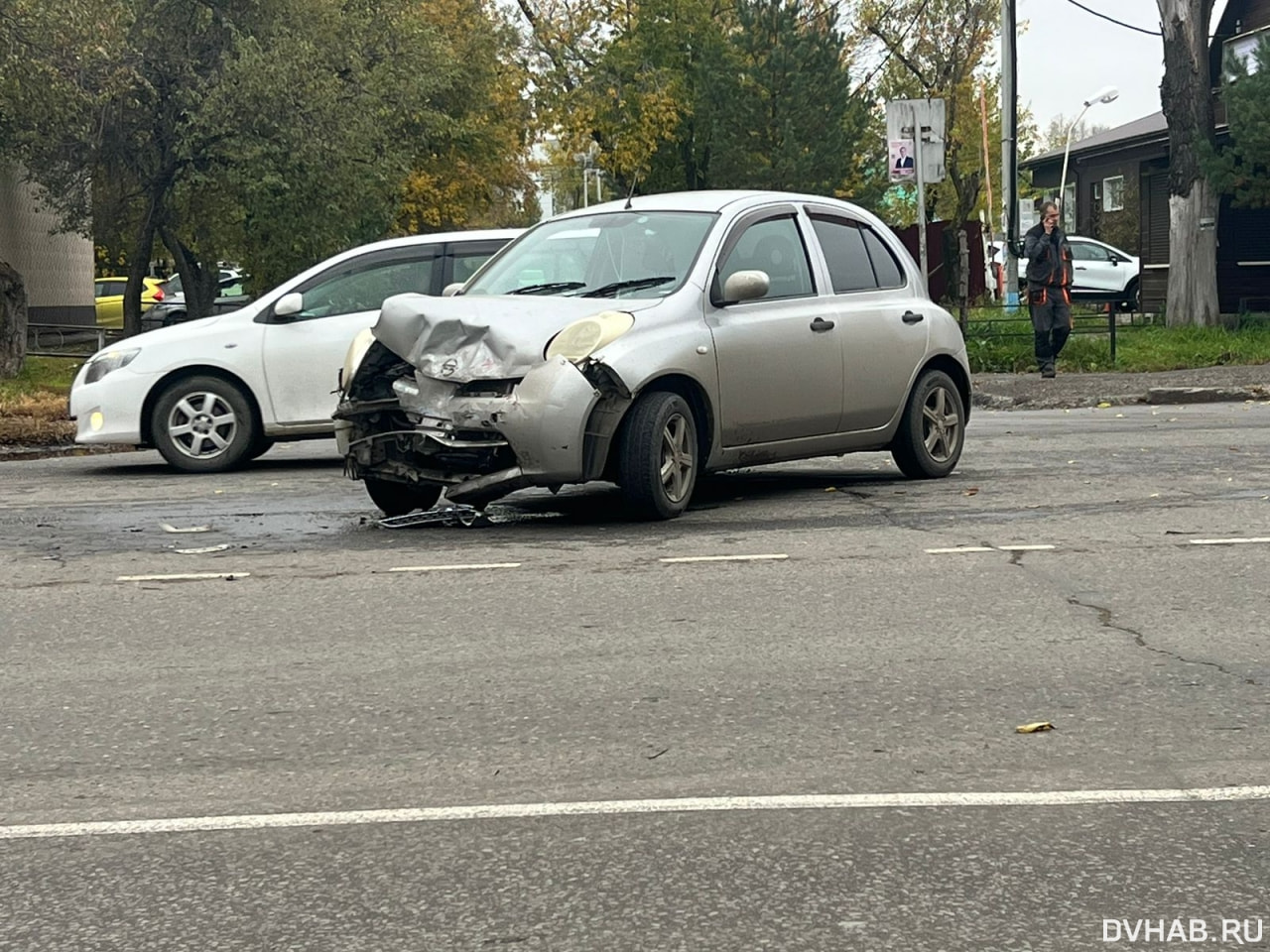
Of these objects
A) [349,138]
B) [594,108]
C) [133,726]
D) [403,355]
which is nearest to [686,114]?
[594,108]

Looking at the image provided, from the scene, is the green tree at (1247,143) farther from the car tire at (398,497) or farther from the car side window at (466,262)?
the car tire at (398,497)

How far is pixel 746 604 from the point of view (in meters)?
7.25

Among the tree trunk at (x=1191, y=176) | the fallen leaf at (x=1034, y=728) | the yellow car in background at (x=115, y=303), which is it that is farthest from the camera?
the yellow car in background at (x=115, y=303)

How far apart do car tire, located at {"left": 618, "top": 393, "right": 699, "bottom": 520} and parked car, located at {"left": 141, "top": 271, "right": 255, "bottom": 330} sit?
30.7 metres

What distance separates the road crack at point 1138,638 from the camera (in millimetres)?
5945

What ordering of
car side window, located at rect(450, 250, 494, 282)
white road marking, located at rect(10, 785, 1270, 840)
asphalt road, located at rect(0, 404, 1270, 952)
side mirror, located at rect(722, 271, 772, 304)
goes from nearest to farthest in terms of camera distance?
asphalt road, located at rect(0, 404, 1270, 952), white road marking, located at rect(10, 785, 1270, 840), side mirror, located at rect(722, 271, 772, 304), car side window, located at rect(450, 250, 494, 282)

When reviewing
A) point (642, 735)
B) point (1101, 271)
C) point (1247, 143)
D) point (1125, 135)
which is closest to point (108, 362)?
point (642, 735)

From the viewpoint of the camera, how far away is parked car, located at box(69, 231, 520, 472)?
13.1 metres

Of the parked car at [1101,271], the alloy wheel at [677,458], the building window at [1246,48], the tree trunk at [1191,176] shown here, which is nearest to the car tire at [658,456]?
the alloy wheel at [677,458]

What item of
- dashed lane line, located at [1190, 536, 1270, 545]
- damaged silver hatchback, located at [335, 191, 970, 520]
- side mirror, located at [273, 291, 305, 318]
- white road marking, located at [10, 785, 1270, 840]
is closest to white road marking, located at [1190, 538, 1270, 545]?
dashed lane line, located at [1190, 536, 1270, 545]

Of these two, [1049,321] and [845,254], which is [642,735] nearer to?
[845,254]

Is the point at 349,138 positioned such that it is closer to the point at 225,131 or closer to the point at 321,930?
the point at 225,131

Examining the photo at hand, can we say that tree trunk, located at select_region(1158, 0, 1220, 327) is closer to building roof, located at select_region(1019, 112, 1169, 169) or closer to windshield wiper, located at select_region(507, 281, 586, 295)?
building roof, located at select_region(1019, 112, 1169, 169)

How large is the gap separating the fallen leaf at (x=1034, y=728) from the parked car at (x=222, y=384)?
28.0ft
